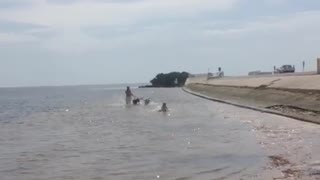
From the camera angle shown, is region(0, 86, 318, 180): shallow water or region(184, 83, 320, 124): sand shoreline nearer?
region(0, 86, 318, 180): shallow water

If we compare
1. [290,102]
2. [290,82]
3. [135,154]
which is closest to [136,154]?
[135,154]

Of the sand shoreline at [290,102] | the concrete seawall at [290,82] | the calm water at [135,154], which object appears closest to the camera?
the calm water at [135,154]

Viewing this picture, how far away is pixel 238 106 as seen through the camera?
55.3 meters

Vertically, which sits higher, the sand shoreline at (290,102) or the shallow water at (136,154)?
the sand shoreline at (290,102)

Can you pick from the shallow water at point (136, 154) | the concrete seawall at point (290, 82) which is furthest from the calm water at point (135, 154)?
the concrete seawall at point (290, 82)

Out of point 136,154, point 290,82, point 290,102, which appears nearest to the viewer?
point 136,154

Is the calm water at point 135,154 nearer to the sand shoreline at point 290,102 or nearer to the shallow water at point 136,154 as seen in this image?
the shallow water at point 136,154

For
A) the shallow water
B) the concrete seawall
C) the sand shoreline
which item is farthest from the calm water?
the concrete seawall

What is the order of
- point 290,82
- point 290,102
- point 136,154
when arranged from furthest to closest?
point 290,82, point 290,102, point 136,154

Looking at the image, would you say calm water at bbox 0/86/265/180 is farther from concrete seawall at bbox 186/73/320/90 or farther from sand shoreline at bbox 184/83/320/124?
concrete seawall at bbox 186/73/320/90

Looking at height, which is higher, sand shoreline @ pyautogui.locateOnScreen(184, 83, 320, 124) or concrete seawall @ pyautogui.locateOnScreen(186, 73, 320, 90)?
concrete seawall @ pyautogui.locateOnScreen(186, 73, 320, 90)

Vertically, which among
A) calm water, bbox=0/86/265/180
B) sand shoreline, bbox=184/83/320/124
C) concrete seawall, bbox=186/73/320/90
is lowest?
calm water, bbox=0/86/265/180

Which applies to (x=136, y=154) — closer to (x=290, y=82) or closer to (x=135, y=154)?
(x=135, y=154)

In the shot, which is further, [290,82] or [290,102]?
[290,82]
